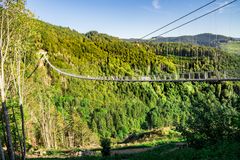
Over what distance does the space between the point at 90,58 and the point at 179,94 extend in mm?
33776

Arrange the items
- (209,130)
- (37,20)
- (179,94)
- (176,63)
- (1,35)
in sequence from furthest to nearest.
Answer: (176,63)
(179,94)
(37,20)
(209,130)
(1,35)

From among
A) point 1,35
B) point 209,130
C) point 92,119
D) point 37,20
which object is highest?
point 37,20

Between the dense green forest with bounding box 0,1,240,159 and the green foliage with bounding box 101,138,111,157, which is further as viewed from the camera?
the dense green forest with bounding box 0,1,240,159

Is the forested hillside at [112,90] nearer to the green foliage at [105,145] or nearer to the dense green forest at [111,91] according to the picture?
the dense green forest at [111,91]

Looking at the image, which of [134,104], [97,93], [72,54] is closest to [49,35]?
[72,54]

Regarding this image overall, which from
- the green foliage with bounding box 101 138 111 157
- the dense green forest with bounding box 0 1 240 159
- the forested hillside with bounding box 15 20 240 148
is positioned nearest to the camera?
the green foliage with bounding box 101 138 111 157

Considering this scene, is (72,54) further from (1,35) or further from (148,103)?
(1,35)

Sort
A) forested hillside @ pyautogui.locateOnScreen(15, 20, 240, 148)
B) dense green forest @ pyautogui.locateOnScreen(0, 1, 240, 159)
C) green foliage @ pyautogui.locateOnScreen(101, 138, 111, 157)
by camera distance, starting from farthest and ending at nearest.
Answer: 1. forested hillside @ pyautogui.locateOnScreen(15, 20, 240, 148)
2. dense green forest @ pyautogui.locateOnScreen(0, 1, 240, 159)
3. green foliage @ pyautogui.locateOnScreen(101, 138, 111, 157)

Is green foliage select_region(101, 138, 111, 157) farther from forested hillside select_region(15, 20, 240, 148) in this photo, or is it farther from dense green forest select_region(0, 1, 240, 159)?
dense green forest select_region(0, 1, 240, 159)

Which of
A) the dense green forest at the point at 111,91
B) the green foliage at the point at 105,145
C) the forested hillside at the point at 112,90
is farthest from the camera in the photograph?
the forested hillside at the point at 112,90

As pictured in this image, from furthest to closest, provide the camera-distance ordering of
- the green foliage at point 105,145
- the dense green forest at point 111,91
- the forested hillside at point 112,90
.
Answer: the forested hillside at point 112,90 < the dense green forest at point 111,91 < the green foliage at point 105,145

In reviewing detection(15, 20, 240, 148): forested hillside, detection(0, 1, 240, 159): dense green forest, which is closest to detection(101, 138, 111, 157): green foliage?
detection(15, 20, 240, 148): forested hillside

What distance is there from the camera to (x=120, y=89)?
95.6 metres

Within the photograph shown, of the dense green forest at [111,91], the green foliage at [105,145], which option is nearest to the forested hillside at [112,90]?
the dense green forest at [111,91]
